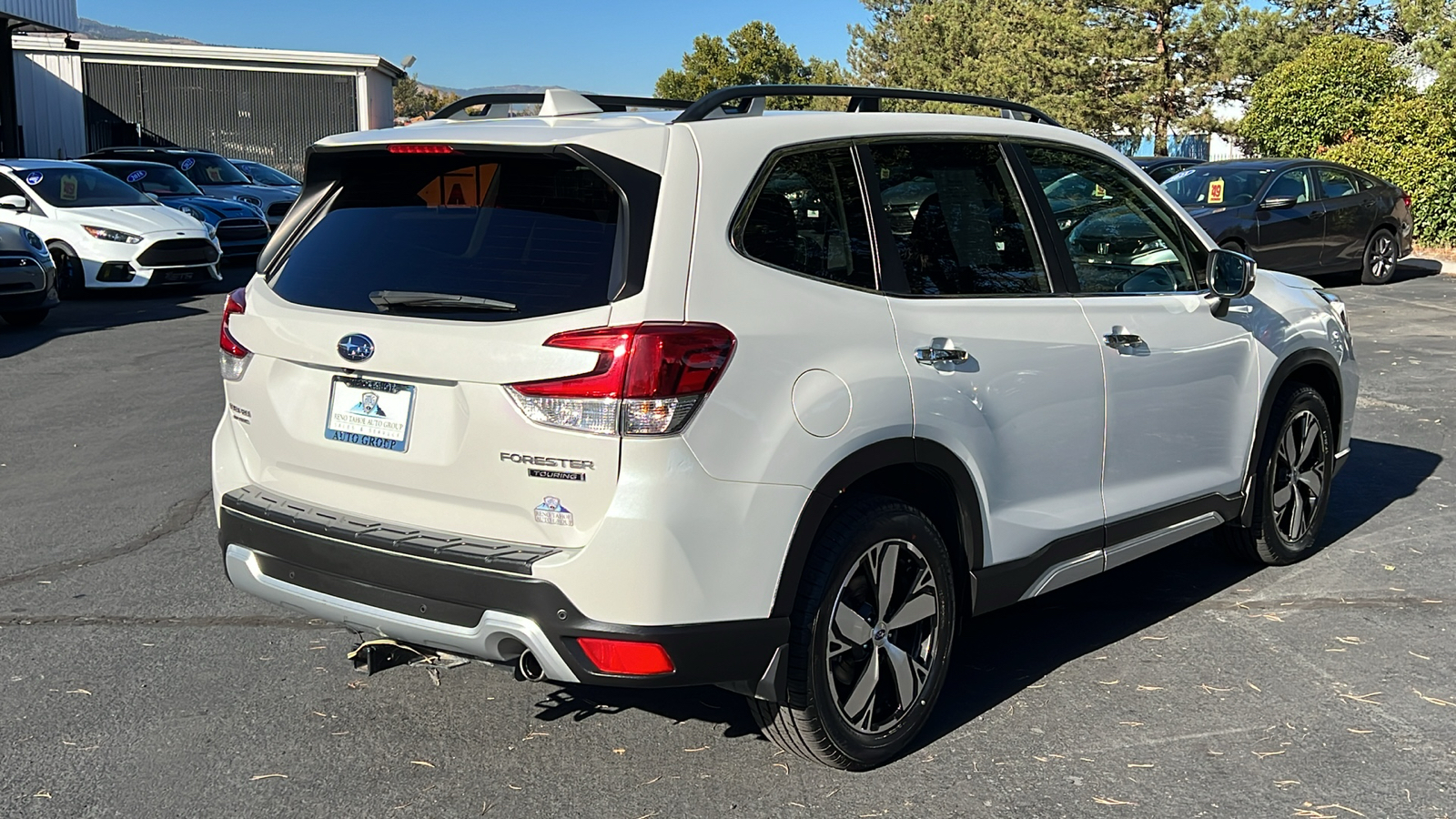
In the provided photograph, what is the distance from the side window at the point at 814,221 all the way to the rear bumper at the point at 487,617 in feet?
3.19

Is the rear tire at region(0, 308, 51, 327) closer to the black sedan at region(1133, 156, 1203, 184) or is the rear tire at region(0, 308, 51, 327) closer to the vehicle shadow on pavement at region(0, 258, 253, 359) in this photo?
the vehicle shadow on pavement at region(0, 258, 253, 359)

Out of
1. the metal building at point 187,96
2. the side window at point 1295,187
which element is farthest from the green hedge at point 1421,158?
the metal building at point 187,96

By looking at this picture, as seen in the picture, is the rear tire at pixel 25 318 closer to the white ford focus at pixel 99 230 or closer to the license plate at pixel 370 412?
the white ford focus at pixel 99 230

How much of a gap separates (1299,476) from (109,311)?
13575mm

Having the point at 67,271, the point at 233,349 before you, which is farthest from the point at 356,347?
the point at 67,271

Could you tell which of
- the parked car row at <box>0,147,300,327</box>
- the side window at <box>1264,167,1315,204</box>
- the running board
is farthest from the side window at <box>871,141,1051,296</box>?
the side window at <box>1264,167,1315,204</box>

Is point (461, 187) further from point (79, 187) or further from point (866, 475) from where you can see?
point (79, 187)

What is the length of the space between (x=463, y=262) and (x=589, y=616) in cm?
102

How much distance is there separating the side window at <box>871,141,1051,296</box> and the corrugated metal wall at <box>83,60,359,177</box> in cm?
4137

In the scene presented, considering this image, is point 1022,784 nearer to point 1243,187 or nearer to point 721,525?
point 721,525

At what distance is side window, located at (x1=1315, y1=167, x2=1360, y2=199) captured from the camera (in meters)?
18.2

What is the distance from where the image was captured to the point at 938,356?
3998 mm

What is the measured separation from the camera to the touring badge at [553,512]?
3.41 m

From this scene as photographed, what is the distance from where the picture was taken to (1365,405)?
972cm
